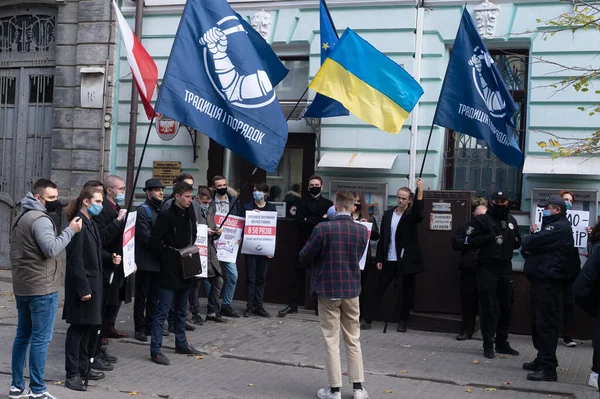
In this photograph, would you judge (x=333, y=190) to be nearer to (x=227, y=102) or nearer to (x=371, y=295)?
(x=371, y=295)

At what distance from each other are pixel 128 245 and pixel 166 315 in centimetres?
90

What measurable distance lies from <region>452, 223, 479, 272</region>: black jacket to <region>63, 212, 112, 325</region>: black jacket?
4863 millimetres

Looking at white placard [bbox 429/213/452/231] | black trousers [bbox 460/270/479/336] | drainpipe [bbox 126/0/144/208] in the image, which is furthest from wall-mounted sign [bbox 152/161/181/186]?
black trousers [bbox 460/270/479/336]

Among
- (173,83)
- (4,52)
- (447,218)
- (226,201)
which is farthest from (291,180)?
→ (4,52)

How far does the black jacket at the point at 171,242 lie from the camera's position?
836 cm

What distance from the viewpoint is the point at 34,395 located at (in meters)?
6.79

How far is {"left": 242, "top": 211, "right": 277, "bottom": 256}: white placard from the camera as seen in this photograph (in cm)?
1130

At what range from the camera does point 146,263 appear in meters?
9.21

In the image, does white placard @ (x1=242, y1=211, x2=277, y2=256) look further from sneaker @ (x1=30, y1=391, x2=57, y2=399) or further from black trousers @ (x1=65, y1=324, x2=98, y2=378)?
sneaker @ (x1=30, y1=391, x2=57, y2=399)

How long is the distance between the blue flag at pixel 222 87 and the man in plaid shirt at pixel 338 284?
129 centimetres

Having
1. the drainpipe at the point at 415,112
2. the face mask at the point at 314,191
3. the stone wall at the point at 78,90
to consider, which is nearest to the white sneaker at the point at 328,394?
the face mask at the point at 314,191

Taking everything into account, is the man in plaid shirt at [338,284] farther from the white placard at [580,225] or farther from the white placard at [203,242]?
the white placard at [580,225]

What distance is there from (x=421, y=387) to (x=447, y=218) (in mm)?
3512

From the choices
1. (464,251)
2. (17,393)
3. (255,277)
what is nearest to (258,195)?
(255,277)
